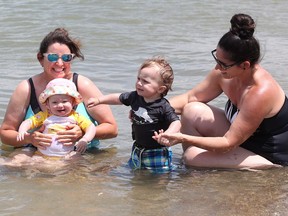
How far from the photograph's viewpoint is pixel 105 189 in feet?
15.9

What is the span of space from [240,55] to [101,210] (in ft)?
4.94

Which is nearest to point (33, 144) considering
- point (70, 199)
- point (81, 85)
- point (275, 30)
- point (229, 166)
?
point (81, 85)

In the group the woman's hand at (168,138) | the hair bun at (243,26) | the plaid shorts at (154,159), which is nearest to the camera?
the woman's hand at (168,138)

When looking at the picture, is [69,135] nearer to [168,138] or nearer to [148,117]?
[148,117]

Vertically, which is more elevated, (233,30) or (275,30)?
(233,30)

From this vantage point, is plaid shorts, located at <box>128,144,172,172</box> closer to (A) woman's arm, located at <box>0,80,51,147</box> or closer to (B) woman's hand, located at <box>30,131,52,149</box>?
(B) woman's hand, located at <box>30,131,52,149</box>

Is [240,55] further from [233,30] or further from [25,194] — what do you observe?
[25,194]

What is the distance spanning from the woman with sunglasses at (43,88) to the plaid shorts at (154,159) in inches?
18.3

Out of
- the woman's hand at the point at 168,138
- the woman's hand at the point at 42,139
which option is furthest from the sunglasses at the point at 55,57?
the woman's hand at the point at 168,138

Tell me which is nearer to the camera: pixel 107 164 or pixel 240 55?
pixel 240 55

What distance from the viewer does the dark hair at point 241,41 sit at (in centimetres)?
487

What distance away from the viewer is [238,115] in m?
4.99

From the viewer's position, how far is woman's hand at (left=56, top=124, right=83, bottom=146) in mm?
5371

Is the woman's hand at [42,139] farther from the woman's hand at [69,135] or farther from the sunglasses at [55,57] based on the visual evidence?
the sunglasses at [55,57]
